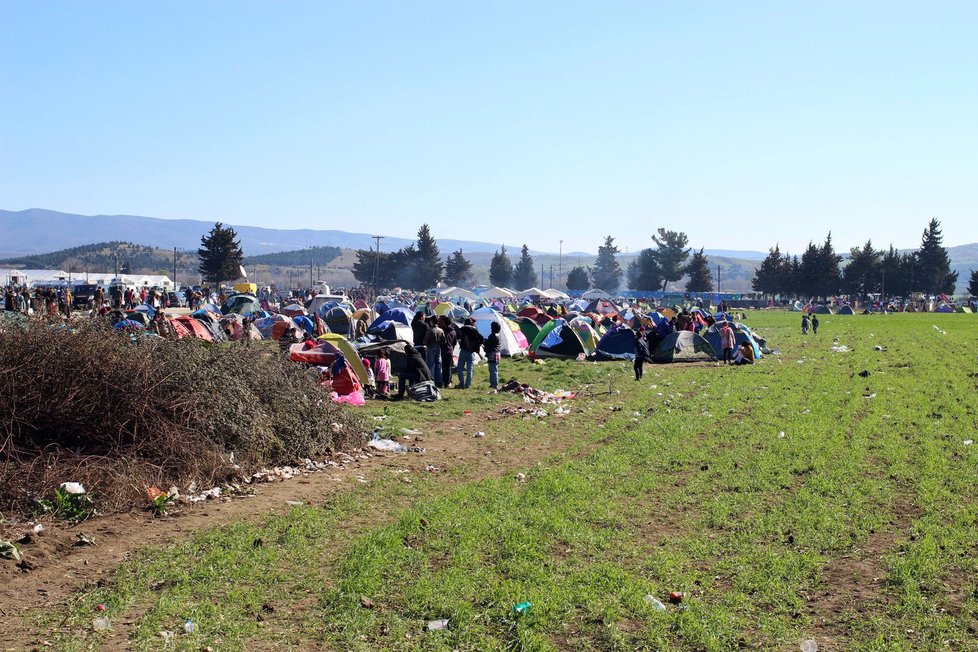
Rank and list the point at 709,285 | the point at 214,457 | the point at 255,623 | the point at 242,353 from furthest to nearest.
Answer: the point at 709,285 → the point at 242,353 → the point at 214,457 → the point at 255,623

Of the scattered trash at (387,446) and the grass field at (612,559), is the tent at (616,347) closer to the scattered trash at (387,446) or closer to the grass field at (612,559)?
the grass field at (612,559)

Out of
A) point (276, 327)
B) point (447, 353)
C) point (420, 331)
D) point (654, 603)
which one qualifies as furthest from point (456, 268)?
point (654, 603)

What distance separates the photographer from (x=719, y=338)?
86.5ft

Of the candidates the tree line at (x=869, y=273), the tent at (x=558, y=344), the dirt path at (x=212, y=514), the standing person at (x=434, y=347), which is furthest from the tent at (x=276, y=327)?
the tree line at (x=869, y=273)

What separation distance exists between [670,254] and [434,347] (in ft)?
339

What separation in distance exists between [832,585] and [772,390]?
466 inches

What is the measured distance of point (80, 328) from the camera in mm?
9164

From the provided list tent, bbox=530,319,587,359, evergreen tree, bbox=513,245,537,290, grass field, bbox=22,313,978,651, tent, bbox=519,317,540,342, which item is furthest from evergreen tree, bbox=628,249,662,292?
grass field, bbox=22,313,978,651

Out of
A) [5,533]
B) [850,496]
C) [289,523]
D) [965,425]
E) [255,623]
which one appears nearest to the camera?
[255,623]

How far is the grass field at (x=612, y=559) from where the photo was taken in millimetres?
5371

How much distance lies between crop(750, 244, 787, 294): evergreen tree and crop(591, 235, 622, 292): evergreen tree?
4475cm

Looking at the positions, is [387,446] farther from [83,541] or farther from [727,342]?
[727,342]

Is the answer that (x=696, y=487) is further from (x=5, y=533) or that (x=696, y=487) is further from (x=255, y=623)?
(x=5, y=533)

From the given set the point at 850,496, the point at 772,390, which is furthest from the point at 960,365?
the point at 850,496
